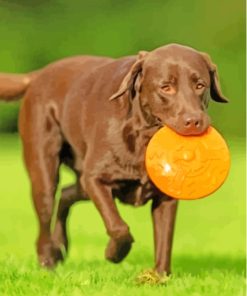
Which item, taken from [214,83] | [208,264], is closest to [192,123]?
[214,83]

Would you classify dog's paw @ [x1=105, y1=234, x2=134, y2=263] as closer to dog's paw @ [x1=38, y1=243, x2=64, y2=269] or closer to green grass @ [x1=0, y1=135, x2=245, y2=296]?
green grass @ [x1=0, y1=135, x2=245, y2=296]

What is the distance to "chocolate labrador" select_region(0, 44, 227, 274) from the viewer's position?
6.64 metres

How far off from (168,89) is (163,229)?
0.97 m

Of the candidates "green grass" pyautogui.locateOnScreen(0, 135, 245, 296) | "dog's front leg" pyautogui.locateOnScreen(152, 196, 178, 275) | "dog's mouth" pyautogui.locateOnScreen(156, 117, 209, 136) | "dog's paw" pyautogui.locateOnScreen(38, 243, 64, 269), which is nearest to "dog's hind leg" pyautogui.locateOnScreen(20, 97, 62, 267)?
"dog's paw" pyautogui.locateOnScreen(38, 243, 64, 269)

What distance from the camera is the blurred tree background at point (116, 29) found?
25.6m

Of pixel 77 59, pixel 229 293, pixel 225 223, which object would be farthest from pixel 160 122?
pixel 225 223

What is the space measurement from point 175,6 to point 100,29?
170 centimetres

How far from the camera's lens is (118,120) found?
23.0ft

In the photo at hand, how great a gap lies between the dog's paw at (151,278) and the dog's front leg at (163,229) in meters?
0.15

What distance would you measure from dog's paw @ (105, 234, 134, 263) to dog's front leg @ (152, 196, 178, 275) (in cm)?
20

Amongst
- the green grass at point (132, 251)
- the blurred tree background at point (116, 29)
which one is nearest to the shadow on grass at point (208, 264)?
the green grass at point (132, 251)

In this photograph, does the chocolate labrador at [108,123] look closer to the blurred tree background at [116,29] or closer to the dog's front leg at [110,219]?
the dog's front leg at [110,219]

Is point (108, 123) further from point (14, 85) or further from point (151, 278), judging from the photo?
point (14, 85)

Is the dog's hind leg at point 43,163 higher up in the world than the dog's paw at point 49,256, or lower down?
higher up
